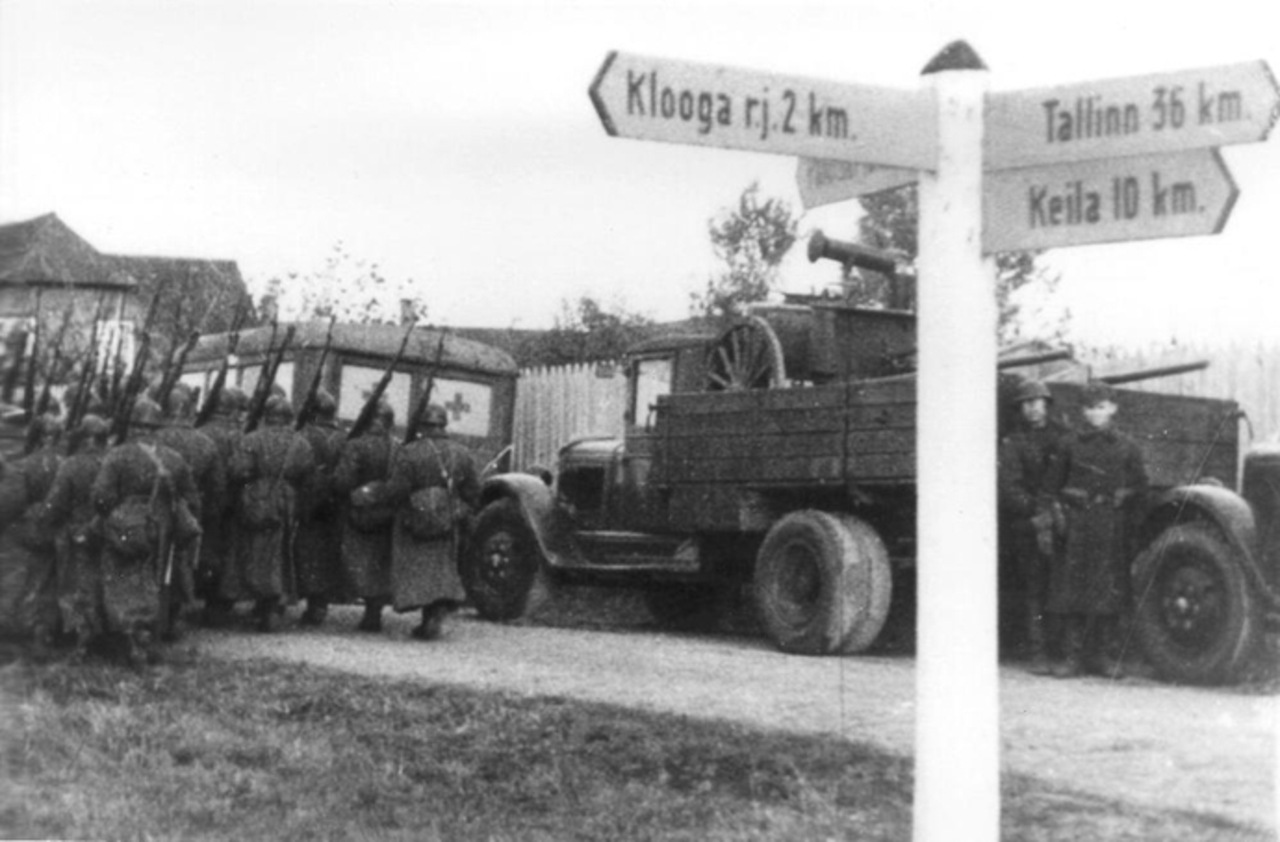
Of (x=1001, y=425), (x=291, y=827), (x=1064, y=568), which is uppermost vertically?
(x=1001, y=425)

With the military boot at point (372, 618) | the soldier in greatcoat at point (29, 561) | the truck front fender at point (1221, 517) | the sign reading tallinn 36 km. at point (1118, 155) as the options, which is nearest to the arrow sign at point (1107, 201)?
the sign reading tallinn 36 km. at point (1118, 155)

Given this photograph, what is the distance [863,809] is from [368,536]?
6203 millimetres

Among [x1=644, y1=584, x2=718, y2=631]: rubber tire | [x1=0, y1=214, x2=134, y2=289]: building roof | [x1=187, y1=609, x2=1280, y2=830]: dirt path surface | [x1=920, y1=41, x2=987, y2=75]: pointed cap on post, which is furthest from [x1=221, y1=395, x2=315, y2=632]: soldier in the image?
[x1=920, y1=41, x2=987, y2=75]: pointed cap on post

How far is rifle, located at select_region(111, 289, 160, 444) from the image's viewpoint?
33.7 ft

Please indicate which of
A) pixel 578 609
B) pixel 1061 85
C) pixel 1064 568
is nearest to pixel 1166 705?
pixel 1064 568

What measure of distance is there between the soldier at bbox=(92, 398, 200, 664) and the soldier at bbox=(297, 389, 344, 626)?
70.8 inches

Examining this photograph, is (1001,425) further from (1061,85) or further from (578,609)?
(1061,85)

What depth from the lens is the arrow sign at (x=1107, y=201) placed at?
3717 mm

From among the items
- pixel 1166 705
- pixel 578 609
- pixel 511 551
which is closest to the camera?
pixel 1166 705

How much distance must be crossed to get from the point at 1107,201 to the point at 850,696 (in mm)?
4470

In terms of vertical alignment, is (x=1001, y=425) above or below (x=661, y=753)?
above

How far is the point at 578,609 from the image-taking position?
13.3 meters

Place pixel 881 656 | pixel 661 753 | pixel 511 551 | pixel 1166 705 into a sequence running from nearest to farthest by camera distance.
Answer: pixel 661 753 < pixel 1166 705 < pixel 881 656 < pixel 511 551

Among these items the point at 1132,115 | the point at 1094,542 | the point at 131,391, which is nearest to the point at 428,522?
the point at 131,391
